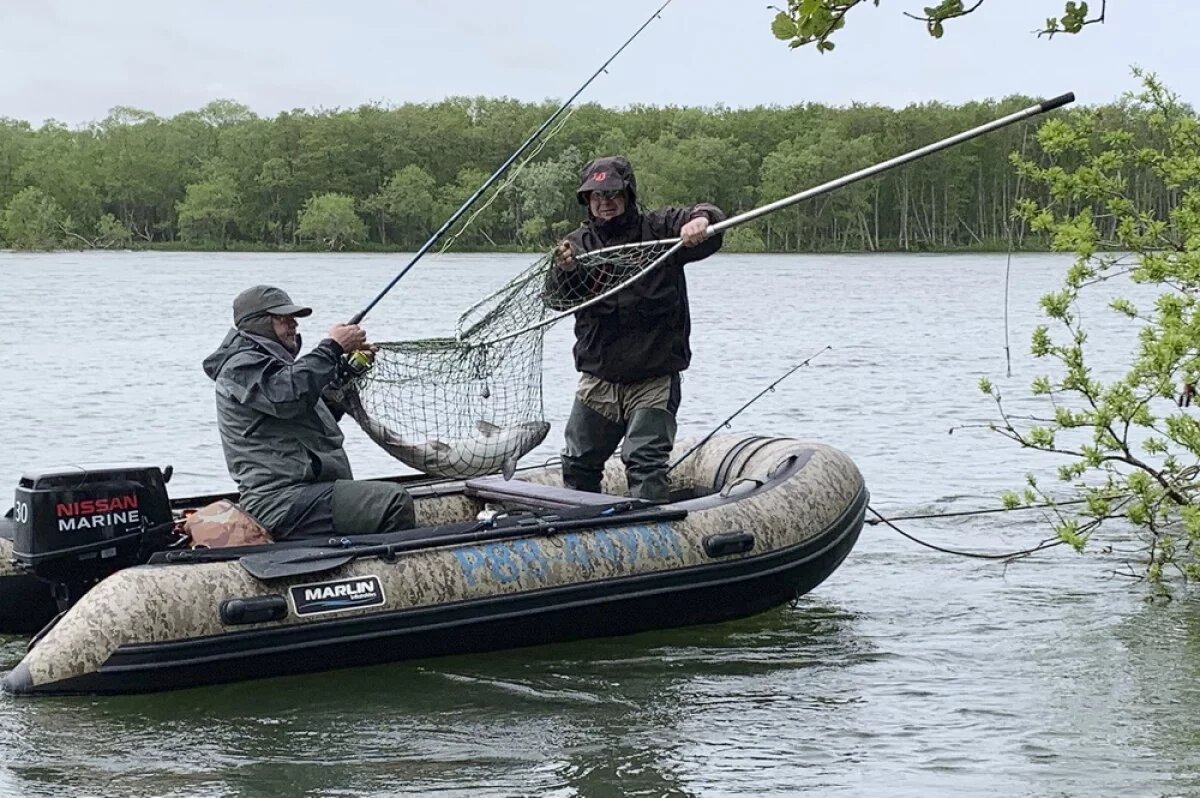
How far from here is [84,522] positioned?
6406mm

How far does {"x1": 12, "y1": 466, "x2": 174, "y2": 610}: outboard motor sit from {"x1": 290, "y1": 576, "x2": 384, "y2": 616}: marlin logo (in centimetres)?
67

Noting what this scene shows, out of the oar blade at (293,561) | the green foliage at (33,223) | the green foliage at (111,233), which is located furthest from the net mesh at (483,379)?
the green foliage at (111,233)

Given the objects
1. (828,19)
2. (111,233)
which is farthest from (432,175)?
(828,19)

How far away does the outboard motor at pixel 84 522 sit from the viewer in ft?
20.7

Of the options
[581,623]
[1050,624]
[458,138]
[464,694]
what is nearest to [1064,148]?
[1050,624]

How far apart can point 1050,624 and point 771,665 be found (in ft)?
5.10

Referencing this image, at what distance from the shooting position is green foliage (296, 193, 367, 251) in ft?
255

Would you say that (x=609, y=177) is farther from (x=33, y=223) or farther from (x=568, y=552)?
(x=33, y=223)

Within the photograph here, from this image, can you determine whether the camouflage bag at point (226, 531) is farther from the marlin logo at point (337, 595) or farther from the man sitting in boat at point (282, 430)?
the marlin logo at point (337, 595)

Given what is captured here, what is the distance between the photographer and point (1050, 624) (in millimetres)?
8047

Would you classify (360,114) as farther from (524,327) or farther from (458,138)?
(524,327)

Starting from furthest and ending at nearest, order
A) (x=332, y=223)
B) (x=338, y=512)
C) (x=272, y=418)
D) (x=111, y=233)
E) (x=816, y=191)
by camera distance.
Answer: (x=111, y=233) < (x=332, y=223) < (x=816, y=191) < (x=338, y=512) < (x=272, y=418)

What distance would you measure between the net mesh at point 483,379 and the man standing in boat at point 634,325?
0.22 feet

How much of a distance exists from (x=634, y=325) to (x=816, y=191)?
1101mm
